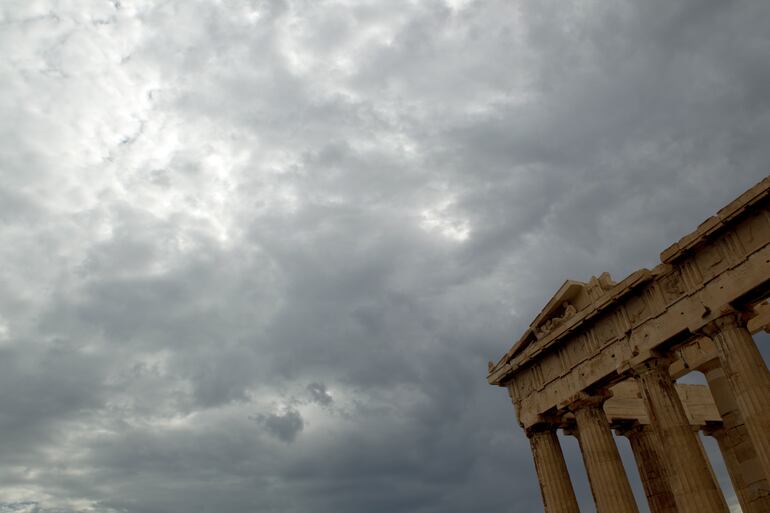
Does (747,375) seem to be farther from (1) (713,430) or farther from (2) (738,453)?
(1) (713,430)

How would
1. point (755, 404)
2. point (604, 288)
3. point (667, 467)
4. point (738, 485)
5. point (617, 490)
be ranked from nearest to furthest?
point (755, 404)
point (667, 467)
point (617, 490)
point (604, 288)
point (738, 485)

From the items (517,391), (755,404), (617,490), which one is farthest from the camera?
(517,391)

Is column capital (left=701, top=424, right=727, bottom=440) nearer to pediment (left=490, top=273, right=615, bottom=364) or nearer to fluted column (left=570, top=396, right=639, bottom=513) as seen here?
fluted column (left=570, top=396, right=639, bottom=513)

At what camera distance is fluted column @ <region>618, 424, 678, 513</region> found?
24656mm

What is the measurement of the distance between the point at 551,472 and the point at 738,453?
848 cm

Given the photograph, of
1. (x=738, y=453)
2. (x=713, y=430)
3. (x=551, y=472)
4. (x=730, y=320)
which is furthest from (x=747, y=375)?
(x=713, y=430)

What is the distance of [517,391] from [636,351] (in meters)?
7.36

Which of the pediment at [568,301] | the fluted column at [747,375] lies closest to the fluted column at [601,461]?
the pediment at [568,301]

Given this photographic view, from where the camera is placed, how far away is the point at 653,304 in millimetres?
21812

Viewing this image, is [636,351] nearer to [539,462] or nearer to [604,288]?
[604,288]

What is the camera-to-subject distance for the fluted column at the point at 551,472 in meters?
25.1

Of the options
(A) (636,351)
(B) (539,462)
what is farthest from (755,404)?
(B) (539,462)

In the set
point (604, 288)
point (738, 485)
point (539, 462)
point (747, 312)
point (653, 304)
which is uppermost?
point (604, 288)

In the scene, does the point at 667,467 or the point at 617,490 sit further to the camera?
the point at 617,490
